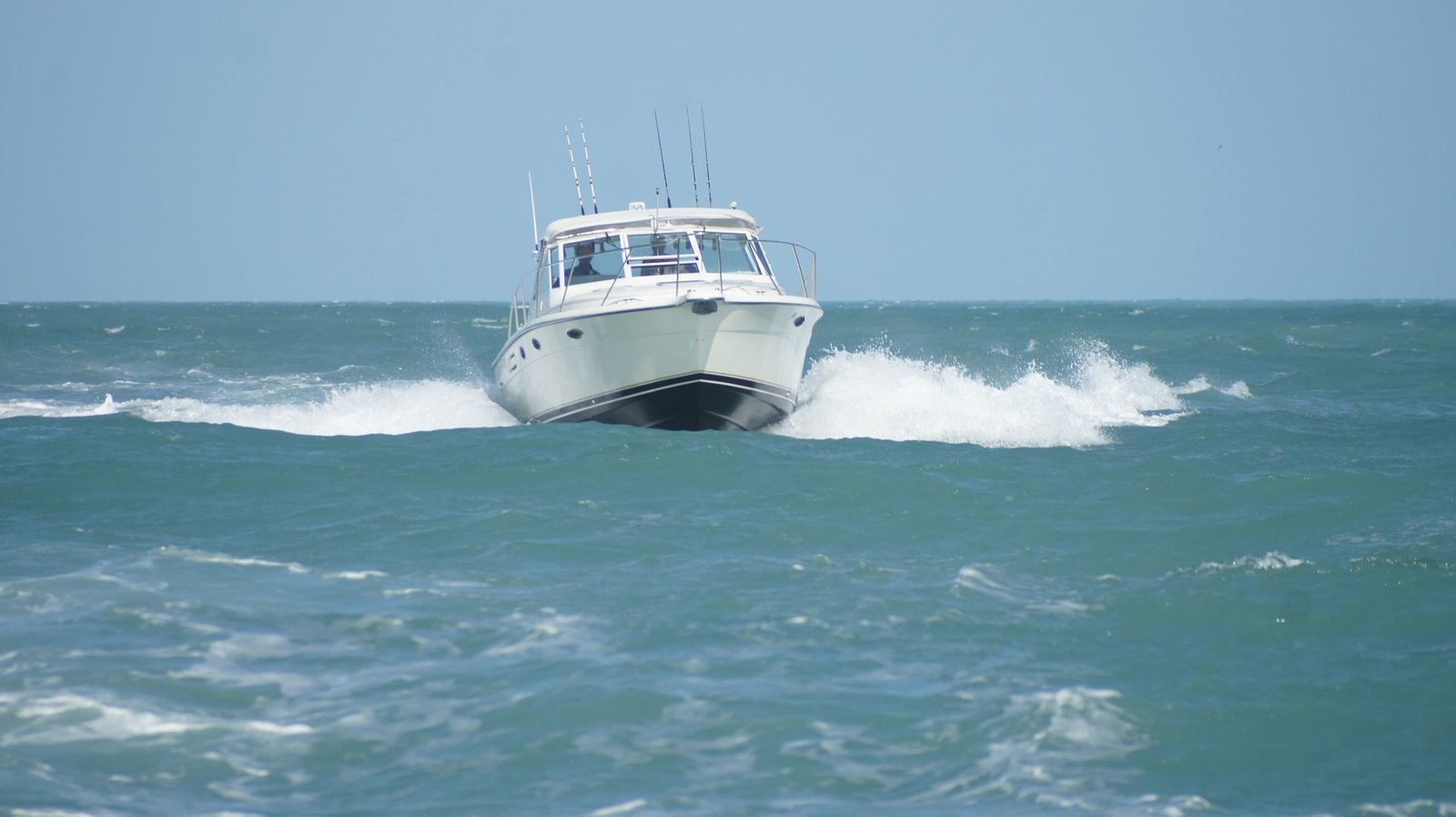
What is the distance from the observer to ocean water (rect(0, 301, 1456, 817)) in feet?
18.1

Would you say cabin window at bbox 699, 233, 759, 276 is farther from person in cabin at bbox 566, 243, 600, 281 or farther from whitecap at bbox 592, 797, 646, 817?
whitecap at bbox 592, 797, 646, 817

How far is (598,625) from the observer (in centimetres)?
744

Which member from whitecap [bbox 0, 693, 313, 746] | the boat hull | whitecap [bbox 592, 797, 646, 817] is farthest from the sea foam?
whitecap [bbox 592, 797, 646, 817]

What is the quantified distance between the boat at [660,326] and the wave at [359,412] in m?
1.42

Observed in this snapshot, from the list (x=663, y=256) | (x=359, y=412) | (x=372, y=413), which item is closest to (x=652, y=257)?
(x=663, y=256)

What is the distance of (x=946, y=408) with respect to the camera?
17078mm

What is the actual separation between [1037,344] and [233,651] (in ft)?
118

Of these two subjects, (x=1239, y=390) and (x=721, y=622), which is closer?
(x=721, y=622)

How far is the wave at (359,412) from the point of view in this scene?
17484 millimetres

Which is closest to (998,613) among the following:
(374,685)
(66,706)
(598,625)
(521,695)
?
(598,625)

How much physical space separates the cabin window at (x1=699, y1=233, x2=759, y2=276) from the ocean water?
200 cm

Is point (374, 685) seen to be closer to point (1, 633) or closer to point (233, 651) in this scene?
point (233, 651)

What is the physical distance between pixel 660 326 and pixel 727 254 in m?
2.33

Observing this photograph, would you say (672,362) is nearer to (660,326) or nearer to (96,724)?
(660,326)
